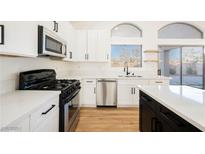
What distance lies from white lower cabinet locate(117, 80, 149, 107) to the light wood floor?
0.24 m

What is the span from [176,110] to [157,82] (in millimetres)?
3796

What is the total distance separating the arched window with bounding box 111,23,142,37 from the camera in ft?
19.0

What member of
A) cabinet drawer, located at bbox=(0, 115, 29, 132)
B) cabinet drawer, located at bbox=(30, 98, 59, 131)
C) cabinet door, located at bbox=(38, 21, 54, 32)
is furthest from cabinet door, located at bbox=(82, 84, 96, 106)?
cabinet drawer, located at bbox=(0, 115, 29, 132)

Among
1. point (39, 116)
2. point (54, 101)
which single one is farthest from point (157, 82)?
point (39, 116)

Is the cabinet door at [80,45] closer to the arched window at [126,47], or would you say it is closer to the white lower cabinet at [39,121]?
the arched window at [126,47]

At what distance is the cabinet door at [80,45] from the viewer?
5344 mm

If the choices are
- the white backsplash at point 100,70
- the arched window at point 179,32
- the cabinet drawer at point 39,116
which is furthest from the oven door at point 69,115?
the arched window at point 179,32

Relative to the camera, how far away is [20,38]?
1797 millimetres

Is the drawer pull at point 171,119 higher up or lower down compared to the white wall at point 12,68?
lower down

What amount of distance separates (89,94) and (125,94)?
3.18ft

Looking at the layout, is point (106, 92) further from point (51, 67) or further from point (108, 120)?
point (51, 67)

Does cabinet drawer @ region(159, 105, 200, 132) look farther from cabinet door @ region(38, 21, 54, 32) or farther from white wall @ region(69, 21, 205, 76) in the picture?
white wall @ region(69, 21, 205, 76)

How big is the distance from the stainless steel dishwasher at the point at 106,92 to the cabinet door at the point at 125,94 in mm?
134
